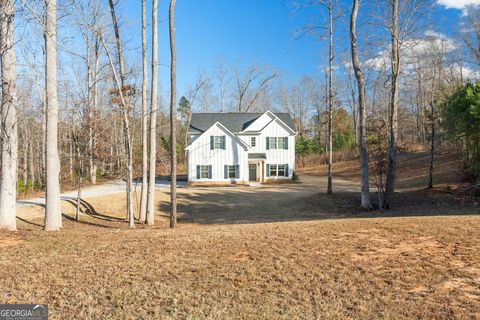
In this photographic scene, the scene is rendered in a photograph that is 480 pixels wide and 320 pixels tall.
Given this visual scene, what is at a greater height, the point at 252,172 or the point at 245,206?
the point at 252,172

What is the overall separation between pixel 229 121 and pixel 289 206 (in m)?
17.5

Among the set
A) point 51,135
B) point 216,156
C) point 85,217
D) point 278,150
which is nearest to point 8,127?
point 51,135

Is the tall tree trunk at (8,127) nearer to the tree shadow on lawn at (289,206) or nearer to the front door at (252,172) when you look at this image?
the tree shadow on lawn at (289,206)

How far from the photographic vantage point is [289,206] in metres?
19.3

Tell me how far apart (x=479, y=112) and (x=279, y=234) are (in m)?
14.9

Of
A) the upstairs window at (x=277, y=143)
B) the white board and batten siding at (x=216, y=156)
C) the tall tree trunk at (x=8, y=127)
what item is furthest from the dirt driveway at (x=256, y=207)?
the upstairs window at (x=277, y=143)

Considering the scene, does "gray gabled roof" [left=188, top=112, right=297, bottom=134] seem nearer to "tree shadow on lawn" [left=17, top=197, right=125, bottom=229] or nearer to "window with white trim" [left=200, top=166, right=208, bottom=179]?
"window with white trim" [left=200, top=166, right=208, bottom=179]

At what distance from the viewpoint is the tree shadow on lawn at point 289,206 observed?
1577 cm

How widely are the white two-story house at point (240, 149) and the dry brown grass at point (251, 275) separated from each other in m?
22.0

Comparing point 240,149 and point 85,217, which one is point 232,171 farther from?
point 85,217

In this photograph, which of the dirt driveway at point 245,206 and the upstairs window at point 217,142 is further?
the upstairs window at point 217,142

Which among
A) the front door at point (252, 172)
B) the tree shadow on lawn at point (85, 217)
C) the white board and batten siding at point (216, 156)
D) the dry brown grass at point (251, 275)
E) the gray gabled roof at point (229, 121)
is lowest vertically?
the tree shadow on lawn at point (85, 217)

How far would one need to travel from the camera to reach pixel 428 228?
8102mm

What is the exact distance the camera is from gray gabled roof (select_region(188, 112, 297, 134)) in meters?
33.9
